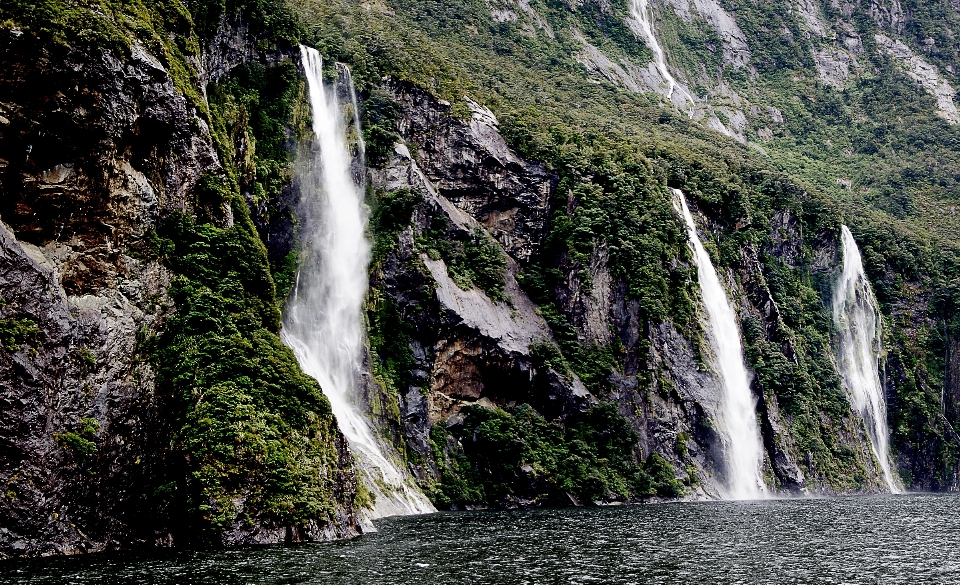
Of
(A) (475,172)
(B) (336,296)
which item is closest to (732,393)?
(A) (475,172)

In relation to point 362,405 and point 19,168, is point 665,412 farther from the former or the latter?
point 19,168

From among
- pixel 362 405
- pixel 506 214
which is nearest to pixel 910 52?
pixel 506 214

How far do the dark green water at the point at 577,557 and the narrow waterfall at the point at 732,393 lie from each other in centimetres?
1936

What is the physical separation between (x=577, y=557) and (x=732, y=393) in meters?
37.8

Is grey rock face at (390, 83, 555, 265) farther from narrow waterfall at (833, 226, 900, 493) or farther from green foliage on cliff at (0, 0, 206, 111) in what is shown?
narrow waterfall at (833, 226, 900, 493)

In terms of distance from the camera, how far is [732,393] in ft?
190

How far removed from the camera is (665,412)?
53469mm

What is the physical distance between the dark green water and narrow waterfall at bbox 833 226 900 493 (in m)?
38.1

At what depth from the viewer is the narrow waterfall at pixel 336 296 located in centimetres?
4084

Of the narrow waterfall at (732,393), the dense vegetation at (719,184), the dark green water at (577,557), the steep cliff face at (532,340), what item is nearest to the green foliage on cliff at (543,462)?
the steep cliff face at (532,340)

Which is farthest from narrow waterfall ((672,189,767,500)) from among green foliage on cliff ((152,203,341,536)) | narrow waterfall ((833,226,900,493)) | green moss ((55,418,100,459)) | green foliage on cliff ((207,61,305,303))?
green moss ((55,418,100,459))

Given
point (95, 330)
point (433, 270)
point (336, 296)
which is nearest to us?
point (95, 330)

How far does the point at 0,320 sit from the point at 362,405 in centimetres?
2254

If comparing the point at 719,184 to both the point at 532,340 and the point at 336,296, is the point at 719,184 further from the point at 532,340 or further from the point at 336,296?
the point at 336,296
